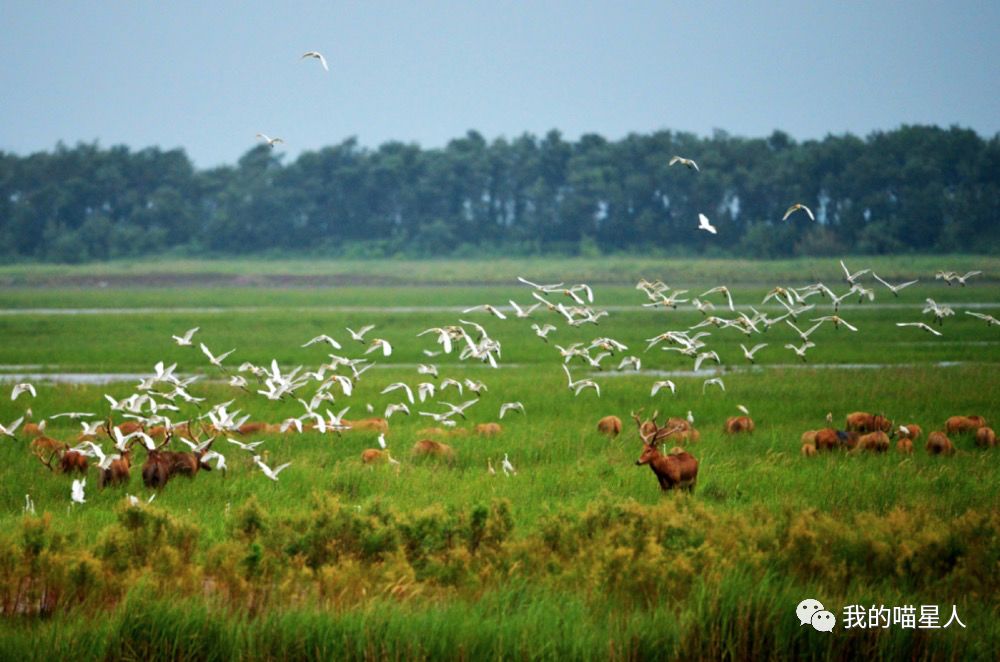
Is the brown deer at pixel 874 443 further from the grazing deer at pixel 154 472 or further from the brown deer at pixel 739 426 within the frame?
the grazing deer at pixel 154 472

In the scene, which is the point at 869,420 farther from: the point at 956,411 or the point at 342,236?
the point at 342,236

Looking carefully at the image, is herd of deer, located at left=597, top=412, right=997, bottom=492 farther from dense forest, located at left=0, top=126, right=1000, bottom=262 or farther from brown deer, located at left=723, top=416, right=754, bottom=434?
dense forest, located at left=0, top=126, right=1000, bottom=262

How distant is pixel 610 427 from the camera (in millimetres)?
18062

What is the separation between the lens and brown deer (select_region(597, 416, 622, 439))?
1800 centimetres

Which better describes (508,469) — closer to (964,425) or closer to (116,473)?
(116,473)

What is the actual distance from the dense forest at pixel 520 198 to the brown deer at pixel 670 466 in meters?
76.5

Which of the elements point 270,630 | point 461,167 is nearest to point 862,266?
point 461,167

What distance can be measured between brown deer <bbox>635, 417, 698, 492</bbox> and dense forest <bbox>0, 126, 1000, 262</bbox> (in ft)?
251

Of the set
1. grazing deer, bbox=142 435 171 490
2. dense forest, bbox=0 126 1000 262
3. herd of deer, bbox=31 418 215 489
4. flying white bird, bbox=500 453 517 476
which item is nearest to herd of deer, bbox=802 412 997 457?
flying white bird, bbox=500 453 517 476

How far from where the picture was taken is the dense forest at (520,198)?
89.4m

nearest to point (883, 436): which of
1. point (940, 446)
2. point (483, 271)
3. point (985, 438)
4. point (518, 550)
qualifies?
point (940, 446)

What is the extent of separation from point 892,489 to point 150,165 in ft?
343

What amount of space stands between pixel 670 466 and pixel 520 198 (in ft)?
305

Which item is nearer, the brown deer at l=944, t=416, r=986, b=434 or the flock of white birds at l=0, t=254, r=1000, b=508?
the flock of white birds at l=0, t=254, r=1000, b=508
